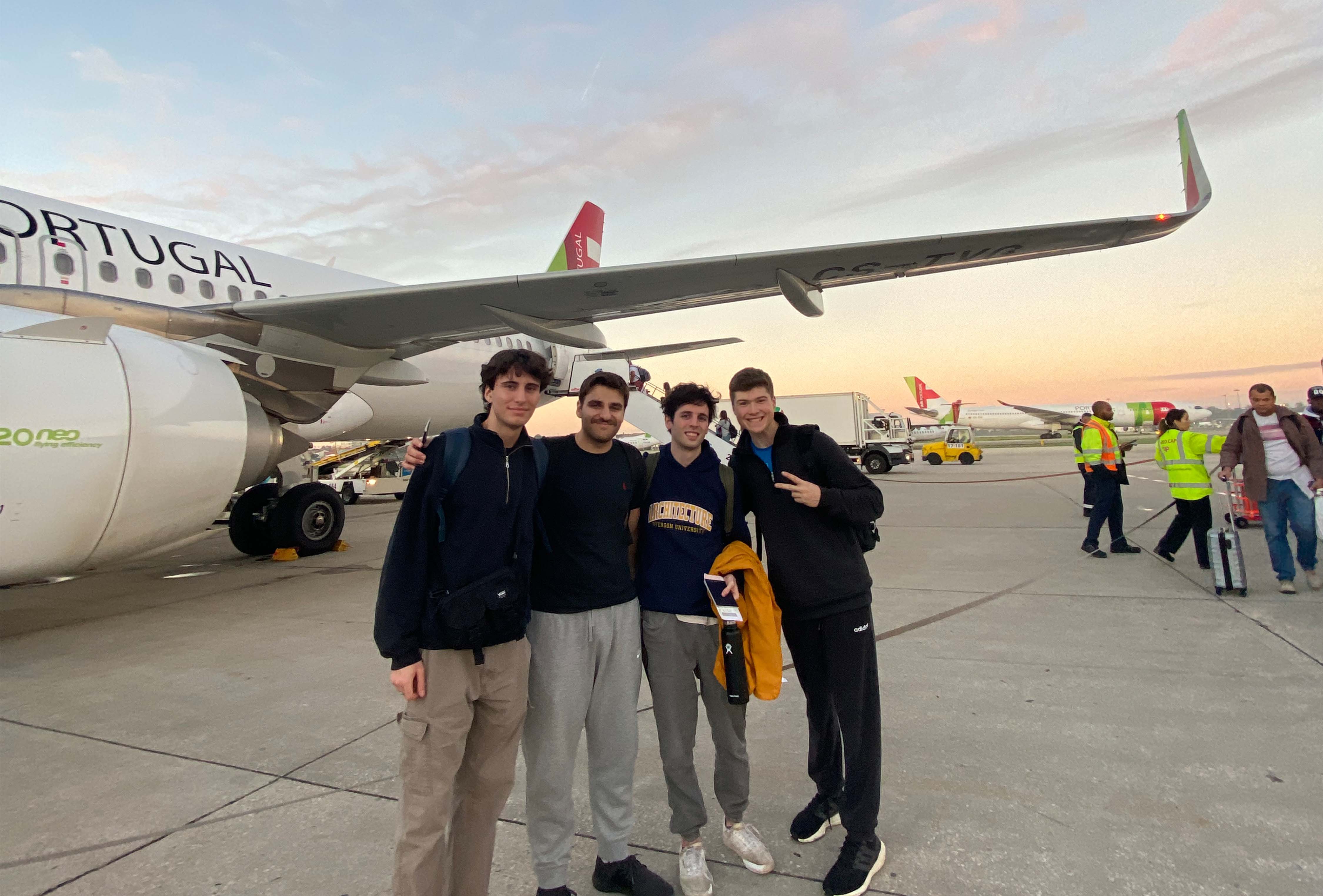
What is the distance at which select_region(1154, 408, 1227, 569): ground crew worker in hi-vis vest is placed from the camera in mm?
6246

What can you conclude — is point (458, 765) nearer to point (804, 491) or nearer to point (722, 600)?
point (722, 600)

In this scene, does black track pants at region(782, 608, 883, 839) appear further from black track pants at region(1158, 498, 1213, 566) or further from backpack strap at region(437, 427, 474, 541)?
black track pants at region(1158, 498, 1213, 566)

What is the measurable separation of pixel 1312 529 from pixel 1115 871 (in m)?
5.08

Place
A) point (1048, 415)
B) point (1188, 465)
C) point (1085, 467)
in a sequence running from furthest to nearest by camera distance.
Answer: point (1048, 415)
point (1085, 467)
point (1188, 465)

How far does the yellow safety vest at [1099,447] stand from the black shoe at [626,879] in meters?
6.82

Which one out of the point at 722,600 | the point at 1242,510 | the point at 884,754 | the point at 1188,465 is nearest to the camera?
the point at 722,600

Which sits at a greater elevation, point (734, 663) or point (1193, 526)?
point (734, 663)

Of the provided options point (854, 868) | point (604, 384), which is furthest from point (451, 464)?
point (854, 868)

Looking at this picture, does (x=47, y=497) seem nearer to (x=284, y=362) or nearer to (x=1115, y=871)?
(x=284, y=362)

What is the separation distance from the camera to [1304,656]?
3799mm

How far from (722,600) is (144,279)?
279 inches

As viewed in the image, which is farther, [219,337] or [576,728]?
[219,337]

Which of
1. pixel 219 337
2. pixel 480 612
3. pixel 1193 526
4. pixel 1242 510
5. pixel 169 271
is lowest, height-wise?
pixel 1242 510

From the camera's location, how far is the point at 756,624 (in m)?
2.17
